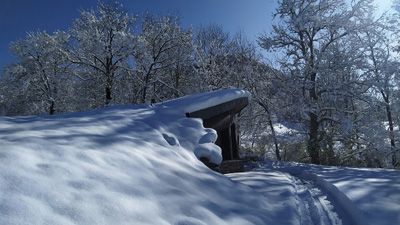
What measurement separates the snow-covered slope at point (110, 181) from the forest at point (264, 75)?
13.2 meters

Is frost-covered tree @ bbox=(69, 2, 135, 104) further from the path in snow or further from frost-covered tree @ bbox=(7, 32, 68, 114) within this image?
the path in snow

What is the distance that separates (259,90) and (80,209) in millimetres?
21998

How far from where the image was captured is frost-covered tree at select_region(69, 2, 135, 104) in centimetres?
2362

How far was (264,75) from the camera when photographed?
950 inches

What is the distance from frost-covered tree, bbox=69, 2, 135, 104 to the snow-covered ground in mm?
17380

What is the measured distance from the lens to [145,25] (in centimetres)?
2669

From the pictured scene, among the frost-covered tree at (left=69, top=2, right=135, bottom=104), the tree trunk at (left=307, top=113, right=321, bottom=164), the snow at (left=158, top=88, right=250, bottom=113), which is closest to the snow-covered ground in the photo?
the snow at (left=158, top=88, right=250, bottom=113)

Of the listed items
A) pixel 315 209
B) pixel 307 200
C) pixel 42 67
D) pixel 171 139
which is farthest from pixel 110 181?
pixel 42 67

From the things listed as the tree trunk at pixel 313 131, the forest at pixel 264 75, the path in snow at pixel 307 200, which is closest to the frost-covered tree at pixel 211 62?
the forest at pixel 264 75

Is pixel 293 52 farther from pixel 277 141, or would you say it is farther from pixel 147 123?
pixel 147 123

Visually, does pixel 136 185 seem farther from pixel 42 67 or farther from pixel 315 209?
pixel 42 67

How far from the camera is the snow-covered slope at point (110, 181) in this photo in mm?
3053

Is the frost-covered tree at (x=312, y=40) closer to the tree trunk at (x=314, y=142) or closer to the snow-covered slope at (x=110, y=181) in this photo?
the tree trunk at (x=314, y=142)

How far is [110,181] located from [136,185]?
33cm
